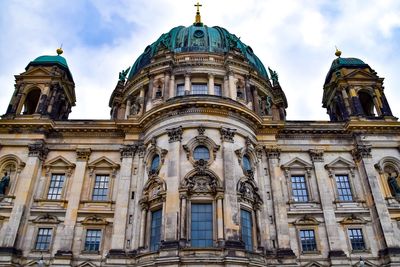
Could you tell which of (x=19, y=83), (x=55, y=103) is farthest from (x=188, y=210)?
(x=19, y=83)

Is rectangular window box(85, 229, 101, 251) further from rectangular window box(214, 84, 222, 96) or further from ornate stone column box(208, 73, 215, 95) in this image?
rectangular window box(214, 84, 222, 96)

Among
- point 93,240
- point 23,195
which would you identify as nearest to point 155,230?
point 93,240

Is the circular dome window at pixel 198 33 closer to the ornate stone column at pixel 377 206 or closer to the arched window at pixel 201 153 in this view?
the arched window at pixel 201 153

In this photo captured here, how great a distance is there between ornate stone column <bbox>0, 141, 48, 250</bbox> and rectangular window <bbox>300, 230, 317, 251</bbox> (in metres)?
20.3

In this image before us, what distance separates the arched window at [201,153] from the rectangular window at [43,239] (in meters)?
12.1

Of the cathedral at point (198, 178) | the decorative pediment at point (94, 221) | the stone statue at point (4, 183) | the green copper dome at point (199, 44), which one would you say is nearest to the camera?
the cathedral at point (198, 178)

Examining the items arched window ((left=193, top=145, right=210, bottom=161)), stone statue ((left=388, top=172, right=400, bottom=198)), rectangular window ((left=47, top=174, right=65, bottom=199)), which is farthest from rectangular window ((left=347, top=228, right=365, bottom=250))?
rectangular window ((left=47, top=174, right=65, bottom=199))

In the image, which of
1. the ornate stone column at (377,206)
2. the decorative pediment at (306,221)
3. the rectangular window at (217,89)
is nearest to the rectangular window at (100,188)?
the rectangular window at (217,89)

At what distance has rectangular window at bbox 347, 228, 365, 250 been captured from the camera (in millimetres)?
26767

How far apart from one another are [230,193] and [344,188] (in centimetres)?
1079

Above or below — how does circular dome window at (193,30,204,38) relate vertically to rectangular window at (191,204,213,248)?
above

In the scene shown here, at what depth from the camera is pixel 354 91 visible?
34500 millimetres

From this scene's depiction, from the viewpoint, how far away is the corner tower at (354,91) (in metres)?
33.5

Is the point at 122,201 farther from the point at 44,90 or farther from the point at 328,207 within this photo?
the point at 328,207
